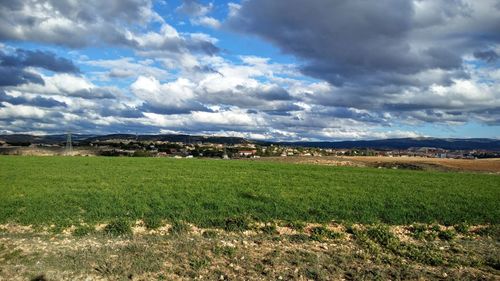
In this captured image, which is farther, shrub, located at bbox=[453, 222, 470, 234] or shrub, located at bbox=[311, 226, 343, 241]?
shrub, located at bbox=[453, 222, 470, 234]

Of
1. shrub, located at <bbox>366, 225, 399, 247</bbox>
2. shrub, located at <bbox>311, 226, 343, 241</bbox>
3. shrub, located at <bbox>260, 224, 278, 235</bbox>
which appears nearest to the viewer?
shrub, located at <bbox>366, 225, 399, 247</bbox>

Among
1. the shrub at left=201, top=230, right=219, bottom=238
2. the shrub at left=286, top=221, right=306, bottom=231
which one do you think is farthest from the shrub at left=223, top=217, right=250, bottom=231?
the shrub at left=286, top=221, right=306, bottom=231

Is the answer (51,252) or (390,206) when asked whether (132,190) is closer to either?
(51,252)

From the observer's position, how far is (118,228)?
16.8 m

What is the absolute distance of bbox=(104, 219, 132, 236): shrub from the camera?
54.2 feet

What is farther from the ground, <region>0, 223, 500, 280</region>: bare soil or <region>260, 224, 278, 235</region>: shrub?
<region>260, 224, 278, 235</region>: shrub

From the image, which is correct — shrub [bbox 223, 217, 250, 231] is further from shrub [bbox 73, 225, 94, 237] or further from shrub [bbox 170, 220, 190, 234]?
shrub [bbox 73, 225, 94, 237]

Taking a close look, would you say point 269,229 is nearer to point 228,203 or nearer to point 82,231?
point 228,203

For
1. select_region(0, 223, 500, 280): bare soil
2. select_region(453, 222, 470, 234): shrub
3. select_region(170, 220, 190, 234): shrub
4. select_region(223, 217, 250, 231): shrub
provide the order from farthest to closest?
1. select_region(453, 222, 470, 234): shrub
2. select_region(223, 217, 250, 231): shrub
3. select_region(170, 220, 190, 234): shrub
4. select_region(0, 223, 500, 280): bare soil

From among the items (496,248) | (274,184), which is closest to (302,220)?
(496,248)

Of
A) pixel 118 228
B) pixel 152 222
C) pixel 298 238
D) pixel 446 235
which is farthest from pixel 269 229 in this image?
pixel 446 235

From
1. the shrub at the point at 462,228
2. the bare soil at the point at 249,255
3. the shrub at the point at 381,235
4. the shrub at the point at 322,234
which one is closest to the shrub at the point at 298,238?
the bare soil at the point at 249,255

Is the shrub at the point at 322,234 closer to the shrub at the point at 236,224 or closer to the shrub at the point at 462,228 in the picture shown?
the shrub at the point at 236,224

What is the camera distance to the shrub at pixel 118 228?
1653cm
